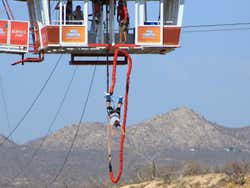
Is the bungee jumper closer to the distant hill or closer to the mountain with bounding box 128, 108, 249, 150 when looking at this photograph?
the distant hill

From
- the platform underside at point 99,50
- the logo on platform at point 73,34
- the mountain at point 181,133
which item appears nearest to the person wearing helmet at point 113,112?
the platform underside at point 99,50

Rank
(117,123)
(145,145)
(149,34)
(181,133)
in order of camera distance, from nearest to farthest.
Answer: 1. (117,123)
2. (149,34)
3. (145,145)
4. (181,133)

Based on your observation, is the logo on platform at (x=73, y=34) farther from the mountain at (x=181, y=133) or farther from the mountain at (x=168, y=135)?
the mountain at (x=181, y=133)

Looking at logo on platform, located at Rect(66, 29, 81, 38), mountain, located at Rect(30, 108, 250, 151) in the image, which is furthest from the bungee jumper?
mountain, located at Rect(30, 108, 250, 151)

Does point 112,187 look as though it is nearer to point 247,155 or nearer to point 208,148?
point 247,155

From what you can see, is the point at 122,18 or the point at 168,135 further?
the point at 168,135

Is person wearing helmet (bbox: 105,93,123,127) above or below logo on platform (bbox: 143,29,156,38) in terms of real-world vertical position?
below

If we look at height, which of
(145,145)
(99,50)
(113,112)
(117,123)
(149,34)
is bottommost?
(145,145)

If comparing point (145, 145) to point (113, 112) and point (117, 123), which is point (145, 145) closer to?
point (113, 112)

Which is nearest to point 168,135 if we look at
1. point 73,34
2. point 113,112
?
point 73,34

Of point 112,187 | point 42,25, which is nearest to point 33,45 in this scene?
point 42,25

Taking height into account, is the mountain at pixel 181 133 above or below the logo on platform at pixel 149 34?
below

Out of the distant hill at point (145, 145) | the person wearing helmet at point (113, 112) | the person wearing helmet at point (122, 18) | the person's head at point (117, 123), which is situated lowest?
the distant hill at point (145, 145)

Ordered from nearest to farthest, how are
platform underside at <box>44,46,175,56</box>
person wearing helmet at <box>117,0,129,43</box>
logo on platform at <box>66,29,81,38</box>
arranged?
logo on platform at <box>66,29,81,38</box>, platform underside at <box>44,46,175,56</box>, person wearing helmet at <box>117,0,129,43</box>
